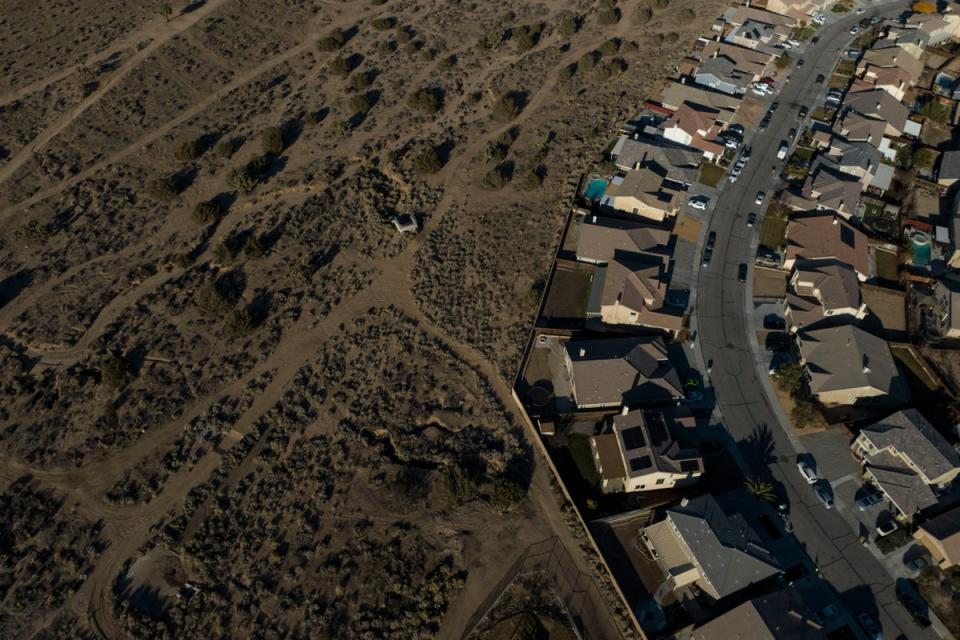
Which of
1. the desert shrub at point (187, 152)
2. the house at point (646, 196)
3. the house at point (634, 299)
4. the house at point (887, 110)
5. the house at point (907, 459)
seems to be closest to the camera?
the house at point (907, 459)

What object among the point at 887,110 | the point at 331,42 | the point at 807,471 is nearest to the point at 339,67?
the point at 331,42

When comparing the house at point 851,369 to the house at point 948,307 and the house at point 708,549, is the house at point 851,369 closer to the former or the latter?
the house at point 948,307

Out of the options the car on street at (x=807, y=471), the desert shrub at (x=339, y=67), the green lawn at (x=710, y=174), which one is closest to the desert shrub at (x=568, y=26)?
the desert shrub at (x=339, y=67)

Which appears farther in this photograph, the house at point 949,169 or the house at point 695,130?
the house at point 695,130

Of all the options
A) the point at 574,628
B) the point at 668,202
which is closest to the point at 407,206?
the point at 668,202

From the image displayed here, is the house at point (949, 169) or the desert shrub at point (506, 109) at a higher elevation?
the desert shrub at point (506, 109)

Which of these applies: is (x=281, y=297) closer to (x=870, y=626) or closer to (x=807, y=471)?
(x=807, y=471)
